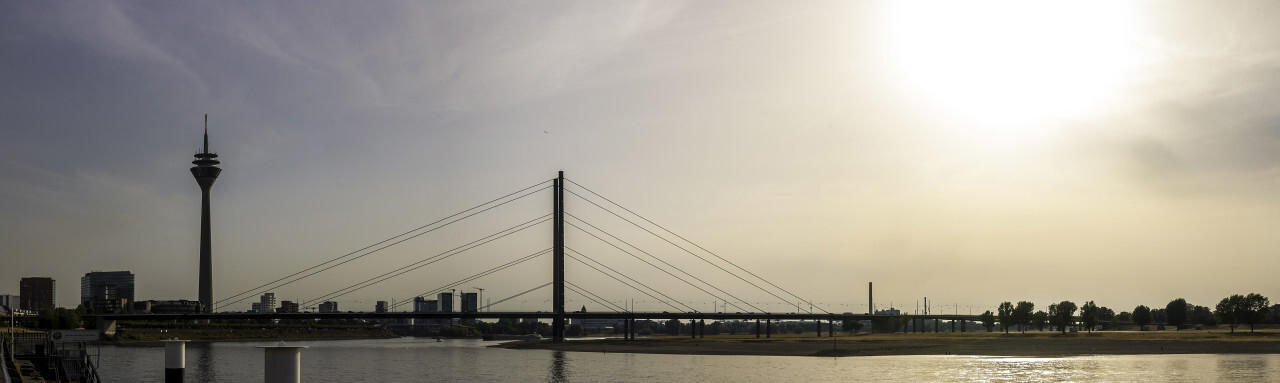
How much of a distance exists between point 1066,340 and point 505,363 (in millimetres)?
63272

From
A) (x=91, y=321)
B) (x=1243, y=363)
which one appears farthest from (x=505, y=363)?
(x=91, y=321)

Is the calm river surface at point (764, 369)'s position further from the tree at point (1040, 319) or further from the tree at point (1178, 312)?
the tree at point (1178, 312)

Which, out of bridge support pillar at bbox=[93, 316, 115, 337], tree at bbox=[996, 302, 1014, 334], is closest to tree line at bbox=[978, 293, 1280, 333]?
tree at bbox=[996, 302, 1014, 334]

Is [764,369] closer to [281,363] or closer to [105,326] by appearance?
[281,363]

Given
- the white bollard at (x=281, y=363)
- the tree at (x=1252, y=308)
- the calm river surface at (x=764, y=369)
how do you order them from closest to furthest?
the white bollard at (x=281, y=363), the calm river surface at (x=764, y=369), the tree at (x=1252, y=308)

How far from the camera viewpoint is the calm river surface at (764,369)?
6478cm

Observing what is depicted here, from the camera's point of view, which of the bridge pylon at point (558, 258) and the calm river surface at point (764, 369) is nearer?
the calm river surface at point (764, 369)

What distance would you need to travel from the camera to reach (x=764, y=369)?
7875cm

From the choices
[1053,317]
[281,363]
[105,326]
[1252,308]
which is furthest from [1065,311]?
[281,363]

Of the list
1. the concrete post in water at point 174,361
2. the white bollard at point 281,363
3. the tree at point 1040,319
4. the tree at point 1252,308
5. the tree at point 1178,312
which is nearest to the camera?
the white bollard at point 281,363

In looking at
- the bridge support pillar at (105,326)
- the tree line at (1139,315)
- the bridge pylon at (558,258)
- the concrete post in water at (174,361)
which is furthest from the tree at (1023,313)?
the concrete post in water at (174,361)

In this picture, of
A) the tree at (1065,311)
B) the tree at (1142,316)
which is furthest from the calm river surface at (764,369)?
the tree at (1142,316)

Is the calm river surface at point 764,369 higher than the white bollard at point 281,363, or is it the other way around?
the white bollard at point 281,363

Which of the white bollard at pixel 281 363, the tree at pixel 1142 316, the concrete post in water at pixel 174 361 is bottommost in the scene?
the tree at pixel 1142 316
